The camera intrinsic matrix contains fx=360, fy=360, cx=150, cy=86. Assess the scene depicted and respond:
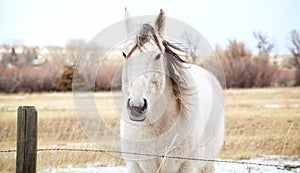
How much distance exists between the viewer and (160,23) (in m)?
3.32

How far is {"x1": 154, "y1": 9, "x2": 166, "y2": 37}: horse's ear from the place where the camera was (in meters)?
3.28

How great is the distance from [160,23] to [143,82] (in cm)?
70

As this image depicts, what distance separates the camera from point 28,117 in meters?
2.88

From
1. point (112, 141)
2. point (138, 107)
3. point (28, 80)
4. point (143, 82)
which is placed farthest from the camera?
point (28, 80)

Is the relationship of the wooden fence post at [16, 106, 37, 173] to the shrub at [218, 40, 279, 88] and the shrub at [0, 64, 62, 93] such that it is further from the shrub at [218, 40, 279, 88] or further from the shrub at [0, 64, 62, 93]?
the shrub at [218, 40, 279, 88]

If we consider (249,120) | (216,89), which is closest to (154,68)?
(216,89)

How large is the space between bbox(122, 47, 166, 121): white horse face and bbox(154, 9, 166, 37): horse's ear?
0.27m

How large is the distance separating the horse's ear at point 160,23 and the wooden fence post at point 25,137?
51.4 inches

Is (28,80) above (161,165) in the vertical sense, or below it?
below

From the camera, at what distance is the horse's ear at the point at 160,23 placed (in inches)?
129

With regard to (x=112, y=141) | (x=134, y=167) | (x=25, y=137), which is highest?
(x=25, y=137)

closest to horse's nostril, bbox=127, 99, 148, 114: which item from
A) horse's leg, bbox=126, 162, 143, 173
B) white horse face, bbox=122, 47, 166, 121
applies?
white horse face, bbox=122, 47, 166, 121

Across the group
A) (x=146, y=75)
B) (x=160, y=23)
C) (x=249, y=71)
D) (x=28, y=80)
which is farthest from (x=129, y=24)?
(x=249, y=71)

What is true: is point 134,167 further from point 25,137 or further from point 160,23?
point 160,23
